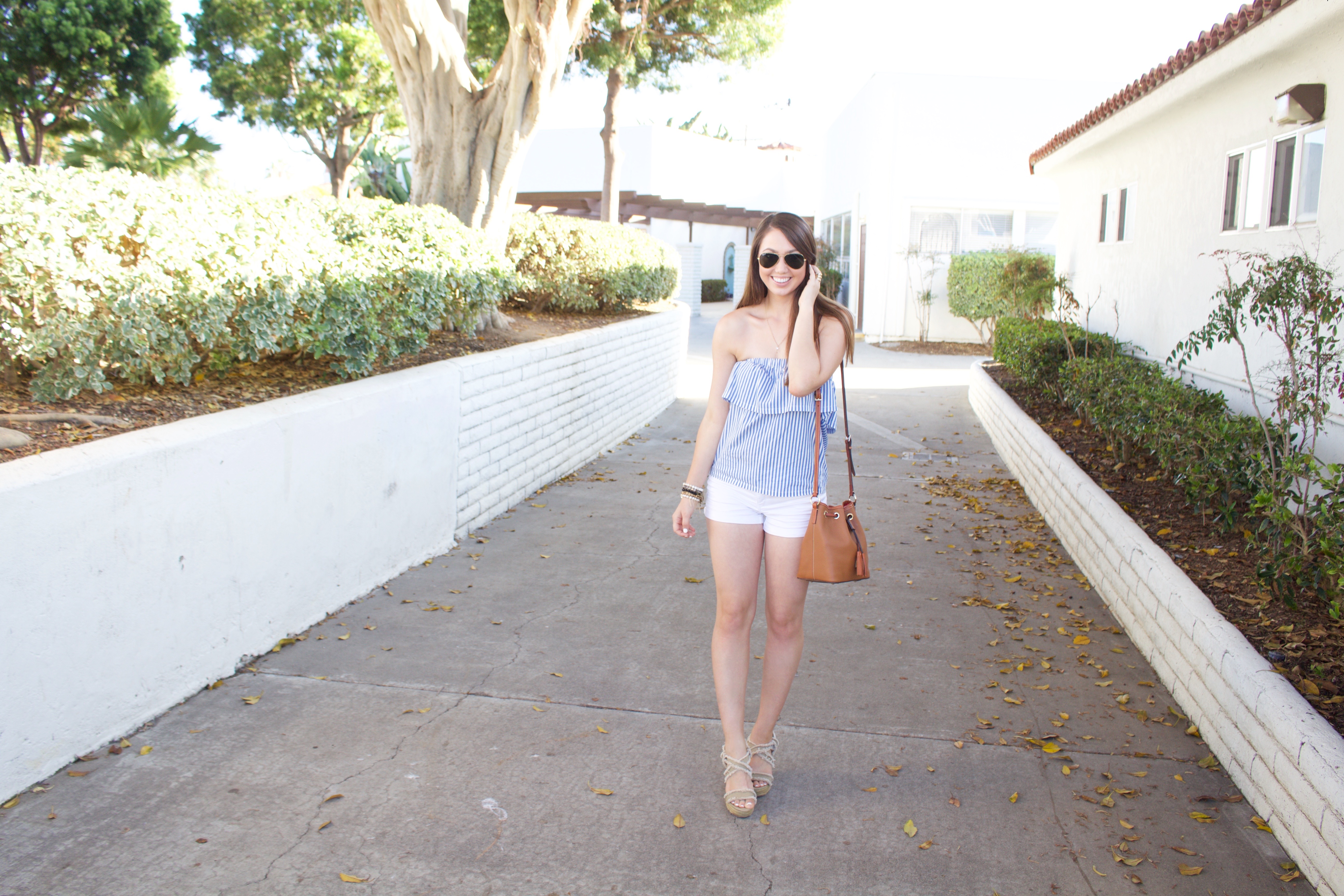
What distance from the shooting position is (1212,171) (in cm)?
778

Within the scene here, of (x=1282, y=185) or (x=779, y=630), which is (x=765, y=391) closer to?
(x=779, y=630)

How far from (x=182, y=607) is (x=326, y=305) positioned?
2325mm

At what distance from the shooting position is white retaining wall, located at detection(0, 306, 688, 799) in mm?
3109

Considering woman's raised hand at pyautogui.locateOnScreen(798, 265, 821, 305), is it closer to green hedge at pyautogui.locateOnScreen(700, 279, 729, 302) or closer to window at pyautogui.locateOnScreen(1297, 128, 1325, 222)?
window at pyautogui.locateOnScreen(1297, 128, 1325, 222)

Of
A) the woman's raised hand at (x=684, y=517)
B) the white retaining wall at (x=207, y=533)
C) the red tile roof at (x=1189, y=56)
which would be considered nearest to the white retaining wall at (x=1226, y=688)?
A: the woman's raised hand at (x=684, y=517)

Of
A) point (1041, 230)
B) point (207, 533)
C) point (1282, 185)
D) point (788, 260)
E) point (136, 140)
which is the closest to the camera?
point (788, 260)

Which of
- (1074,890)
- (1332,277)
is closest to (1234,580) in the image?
(1332,277)

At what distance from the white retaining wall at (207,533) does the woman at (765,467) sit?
187 cm

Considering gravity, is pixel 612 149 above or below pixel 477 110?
above

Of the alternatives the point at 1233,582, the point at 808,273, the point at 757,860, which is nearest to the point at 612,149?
the point at 1233,582

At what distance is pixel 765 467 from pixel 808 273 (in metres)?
0.65

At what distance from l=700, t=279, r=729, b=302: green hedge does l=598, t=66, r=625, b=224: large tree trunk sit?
14082 mm

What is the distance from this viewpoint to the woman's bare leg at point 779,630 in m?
3.16

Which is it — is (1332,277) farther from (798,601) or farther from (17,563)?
(17,563)
